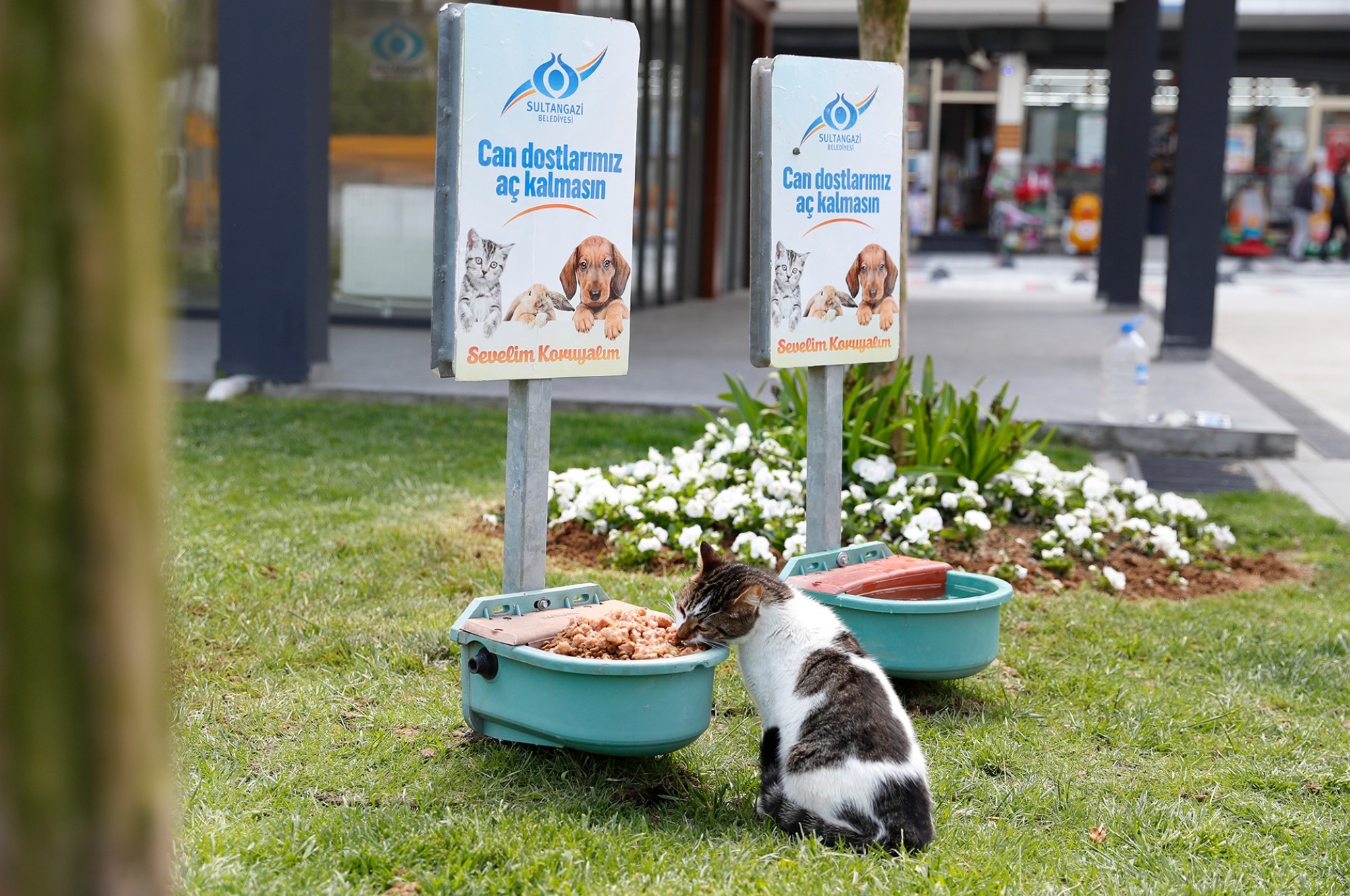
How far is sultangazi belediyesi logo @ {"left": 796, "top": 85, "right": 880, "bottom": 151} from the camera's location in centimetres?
403

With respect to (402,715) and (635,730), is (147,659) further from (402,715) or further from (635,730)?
(402,715)

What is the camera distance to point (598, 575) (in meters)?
5.18

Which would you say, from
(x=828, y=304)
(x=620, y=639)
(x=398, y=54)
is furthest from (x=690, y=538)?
(x=398, y=54)

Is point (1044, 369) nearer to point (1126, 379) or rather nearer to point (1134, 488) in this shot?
point (1126, 379)

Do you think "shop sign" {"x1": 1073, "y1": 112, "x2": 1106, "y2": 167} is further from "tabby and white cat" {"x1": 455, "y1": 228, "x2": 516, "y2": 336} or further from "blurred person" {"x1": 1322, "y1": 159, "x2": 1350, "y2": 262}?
"tabby and white cat" {"x1": 455, "y1": 228, "x2": 516, "y2": 336}

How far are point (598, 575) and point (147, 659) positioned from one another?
13.7 ft

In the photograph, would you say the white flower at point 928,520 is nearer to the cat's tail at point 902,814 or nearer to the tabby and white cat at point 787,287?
the tabby and white cat at point 787,287

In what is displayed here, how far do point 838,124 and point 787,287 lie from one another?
21.3 inches

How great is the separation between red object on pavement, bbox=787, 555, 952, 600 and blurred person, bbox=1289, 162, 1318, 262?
2942cm

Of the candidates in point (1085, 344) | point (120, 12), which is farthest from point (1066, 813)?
point (1085, 344)

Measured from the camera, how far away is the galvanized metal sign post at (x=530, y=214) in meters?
3.26

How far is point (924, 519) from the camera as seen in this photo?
521 cm

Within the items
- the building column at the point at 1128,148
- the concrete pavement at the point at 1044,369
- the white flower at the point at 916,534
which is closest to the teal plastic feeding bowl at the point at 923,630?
the white flower at the point at 916,534

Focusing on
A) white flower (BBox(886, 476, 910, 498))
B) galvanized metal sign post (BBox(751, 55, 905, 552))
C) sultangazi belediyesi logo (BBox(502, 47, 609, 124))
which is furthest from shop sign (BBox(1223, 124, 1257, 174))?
sultangazi belediyesi logo (BBox(502, 47, 609, 124))
